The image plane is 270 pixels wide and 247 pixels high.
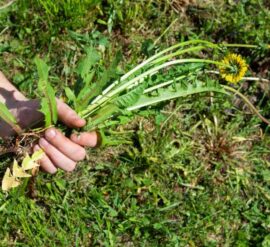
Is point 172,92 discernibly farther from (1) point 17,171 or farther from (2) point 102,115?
(1) point 17,171

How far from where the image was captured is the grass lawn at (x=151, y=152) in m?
2.56

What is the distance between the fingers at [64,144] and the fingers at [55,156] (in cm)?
2

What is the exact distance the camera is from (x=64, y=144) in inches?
77.0

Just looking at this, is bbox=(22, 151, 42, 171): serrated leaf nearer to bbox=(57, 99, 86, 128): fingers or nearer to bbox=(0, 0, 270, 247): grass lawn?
bbox=(57, 99, 86, 128): fingers

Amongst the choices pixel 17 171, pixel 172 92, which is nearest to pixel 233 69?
pixel 172 92

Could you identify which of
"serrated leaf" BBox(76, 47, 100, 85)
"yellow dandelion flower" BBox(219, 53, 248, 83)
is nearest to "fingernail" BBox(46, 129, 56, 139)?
"serrated leaf" BBox(76, 47, 100, 85)

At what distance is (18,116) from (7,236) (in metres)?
0.73

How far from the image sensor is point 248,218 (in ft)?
8.77

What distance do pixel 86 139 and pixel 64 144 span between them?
0.10 metres

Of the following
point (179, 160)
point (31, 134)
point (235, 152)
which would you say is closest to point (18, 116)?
point (31, 134)

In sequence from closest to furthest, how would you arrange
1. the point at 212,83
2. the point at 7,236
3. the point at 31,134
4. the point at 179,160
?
the point at 31,134
the point at 212,83
the point at 7,236
the point at 179,160

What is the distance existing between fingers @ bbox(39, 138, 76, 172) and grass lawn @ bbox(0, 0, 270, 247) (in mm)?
522

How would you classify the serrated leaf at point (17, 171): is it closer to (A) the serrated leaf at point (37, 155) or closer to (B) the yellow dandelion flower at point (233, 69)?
(A) the serrated leaf at point (37, 155)

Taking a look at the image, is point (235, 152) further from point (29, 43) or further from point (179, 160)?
point (29, 43)
